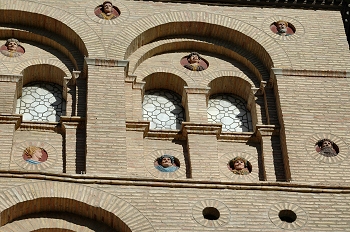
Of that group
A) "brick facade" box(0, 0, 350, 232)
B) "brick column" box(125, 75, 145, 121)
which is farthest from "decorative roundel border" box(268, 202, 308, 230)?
"brick column" box(125, 75, 145, 121)

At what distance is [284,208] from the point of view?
16.4 m

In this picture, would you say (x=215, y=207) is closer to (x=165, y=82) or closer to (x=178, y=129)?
(x=178, y=129)

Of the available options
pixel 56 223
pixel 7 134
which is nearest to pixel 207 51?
pixel 7 134

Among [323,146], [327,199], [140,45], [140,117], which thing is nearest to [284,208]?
[327,199]

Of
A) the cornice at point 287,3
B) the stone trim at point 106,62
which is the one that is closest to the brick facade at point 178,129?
the stone trim at point 106,62

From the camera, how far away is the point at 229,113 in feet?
65.8

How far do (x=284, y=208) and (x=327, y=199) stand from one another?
31.4 inches

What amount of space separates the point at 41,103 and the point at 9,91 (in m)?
0.78

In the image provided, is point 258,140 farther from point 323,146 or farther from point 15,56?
point 15,56

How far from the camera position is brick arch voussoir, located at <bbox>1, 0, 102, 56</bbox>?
65.1 feet

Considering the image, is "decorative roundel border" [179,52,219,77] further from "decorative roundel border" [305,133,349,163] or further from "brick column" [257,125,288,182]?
"decorative roundel border" [305,133,349,163]

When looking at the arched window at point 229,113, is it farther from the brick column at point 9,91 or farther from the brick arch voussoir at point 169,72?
the brick column at point 9,91

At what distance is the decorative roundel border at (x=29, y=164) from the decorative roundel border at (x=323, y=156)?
463cm

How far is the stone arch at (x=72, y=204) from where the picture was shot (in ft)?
51.8
